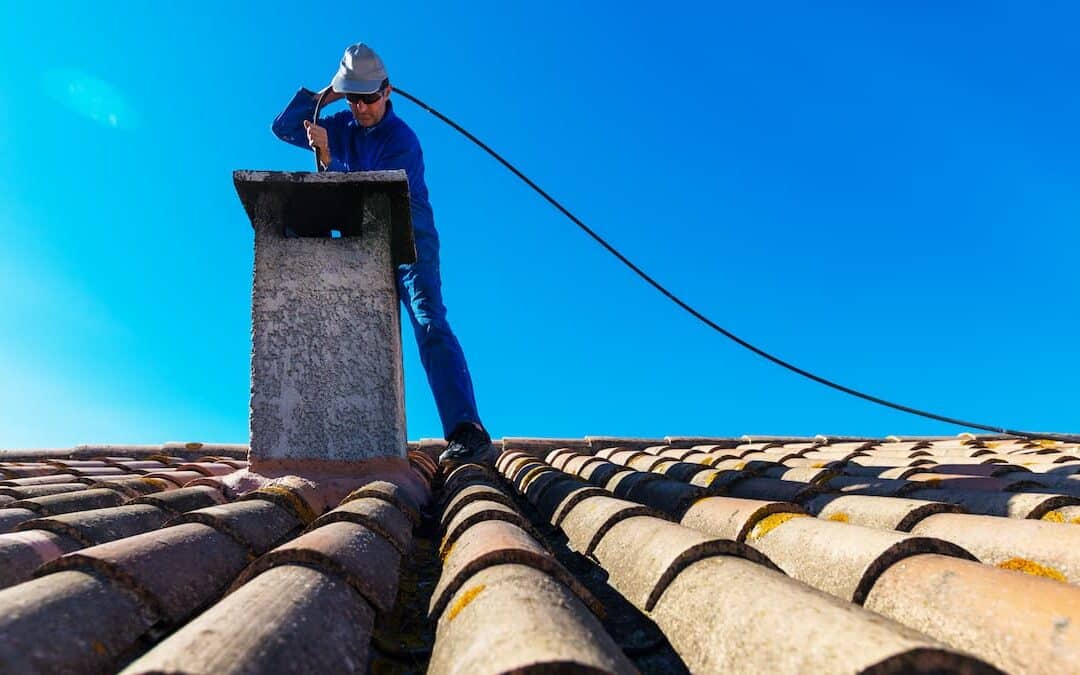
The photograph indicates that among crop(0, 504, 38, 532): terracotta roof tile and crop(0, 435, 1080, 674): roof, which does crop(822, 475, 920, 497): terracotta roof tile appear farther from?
crop(0, 504, 38, 532): terracotta roof tile

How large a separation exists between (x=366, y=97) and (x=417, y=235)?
0.91m

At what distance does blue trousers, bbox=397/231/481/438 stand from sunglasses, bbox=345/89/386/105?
0.87m

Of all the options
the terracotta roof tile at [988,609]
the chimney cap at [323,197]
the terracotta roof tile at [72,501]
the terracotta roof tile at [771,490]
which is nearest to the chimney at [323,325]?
the chimney cap at [323,197]

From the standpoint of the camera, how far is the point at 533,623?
3.61 ft

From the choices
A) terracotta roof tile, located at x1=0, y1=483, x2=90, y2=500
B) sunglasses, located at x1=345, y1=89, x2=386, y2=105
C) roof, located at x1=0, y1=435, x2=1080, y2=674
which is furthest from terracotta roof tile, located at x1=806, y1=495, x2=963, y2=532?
sunglasses, located at x1=345, y1=89, x2=386, y2=105

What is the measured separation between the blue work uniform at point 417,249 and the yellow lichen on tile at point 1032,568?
340 centimetres

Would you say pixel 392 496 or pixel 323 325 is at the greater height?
pixel 323 325

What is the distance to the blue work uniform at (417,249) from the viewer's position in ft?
15.3

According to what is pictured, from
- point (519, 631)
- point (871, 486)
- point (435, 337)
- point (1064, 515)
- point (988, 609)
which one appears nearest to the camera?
point (519, 631)

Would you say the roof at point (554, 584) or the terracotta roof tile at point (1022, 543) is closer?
the roof at point (554, 584)

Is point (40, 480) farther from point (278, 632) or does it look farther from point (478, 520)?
point (278, 632)

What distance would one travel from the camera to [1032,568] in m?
1.70

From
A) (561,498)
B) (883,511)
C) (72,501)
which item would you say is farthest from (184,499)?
(883,511)

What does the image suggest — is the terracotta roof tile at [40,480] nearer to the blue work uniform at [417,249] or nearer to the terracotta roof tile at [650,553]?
the blue work uniform at [417,249]
